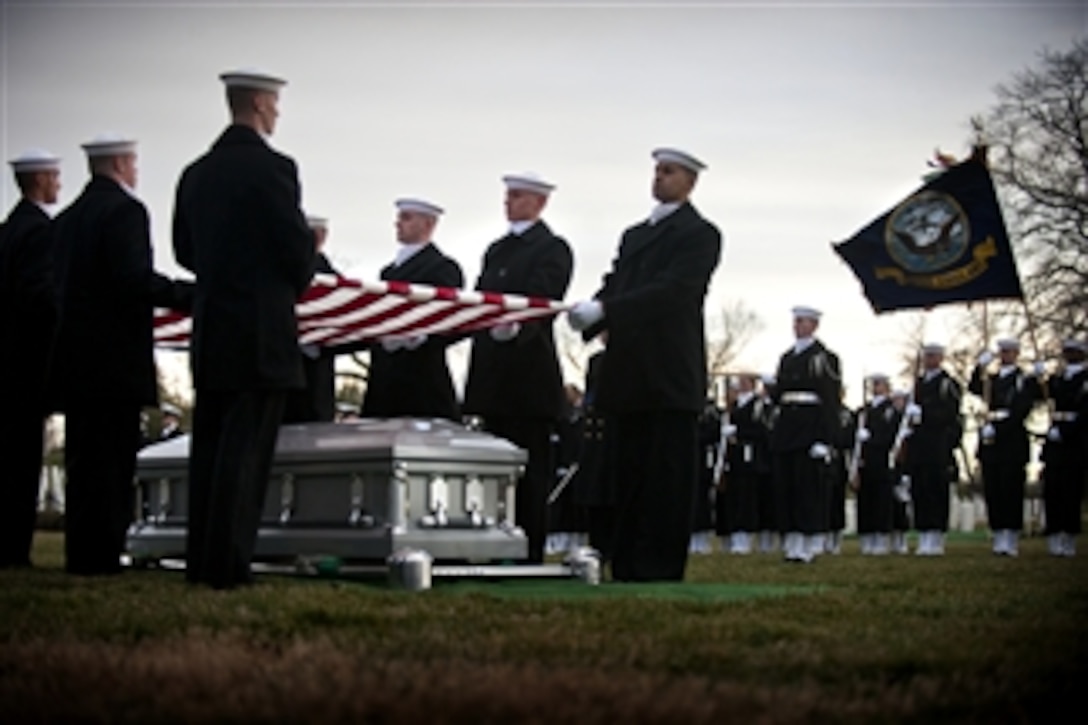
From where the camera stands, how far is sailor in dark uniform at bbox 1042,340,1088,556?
598 inches

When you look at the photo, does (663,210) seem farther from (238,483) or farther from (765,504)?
(765,504)

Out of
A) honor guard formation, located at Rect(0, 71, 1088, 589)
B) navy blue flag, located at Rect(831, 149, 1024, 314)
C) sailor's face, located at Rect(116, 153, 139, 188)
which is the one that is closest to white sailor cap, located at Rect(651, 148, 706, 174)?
honor guard formation, located at Rect(0, 71, 1088, 589)

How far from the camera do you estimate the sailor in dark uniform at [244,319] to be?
678 cm

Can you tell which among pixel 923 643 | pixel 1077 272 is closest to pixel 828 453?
pixel 923 643

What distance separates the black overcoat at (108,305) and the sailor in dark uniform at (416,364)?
147cm

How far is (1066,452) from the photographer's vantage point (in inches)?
605

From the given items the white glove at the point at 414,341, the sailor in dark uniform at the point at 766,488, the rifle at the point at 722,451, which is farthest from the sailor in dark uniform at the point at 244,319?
the rifle at the point at 722,451

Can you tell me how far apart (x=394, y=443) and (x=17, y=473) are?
2608 mm

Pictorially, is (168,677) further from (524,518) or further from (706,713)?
(524,518)

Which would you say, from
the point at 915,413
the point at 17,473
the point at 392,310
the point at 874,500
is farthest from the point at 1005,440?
the point at 17,473

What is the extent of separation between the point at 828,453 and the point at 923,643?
10260mm

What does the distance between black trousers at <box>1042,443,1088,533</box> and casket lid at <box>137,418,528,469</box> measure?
8.57 metres

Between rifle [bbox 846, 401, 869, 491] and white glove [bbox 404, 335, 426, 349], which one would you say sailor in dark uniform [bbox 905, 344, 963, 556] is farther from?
white glove [bbox 404, 335, 426, 349]

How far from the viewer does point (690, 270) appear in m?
8.00
